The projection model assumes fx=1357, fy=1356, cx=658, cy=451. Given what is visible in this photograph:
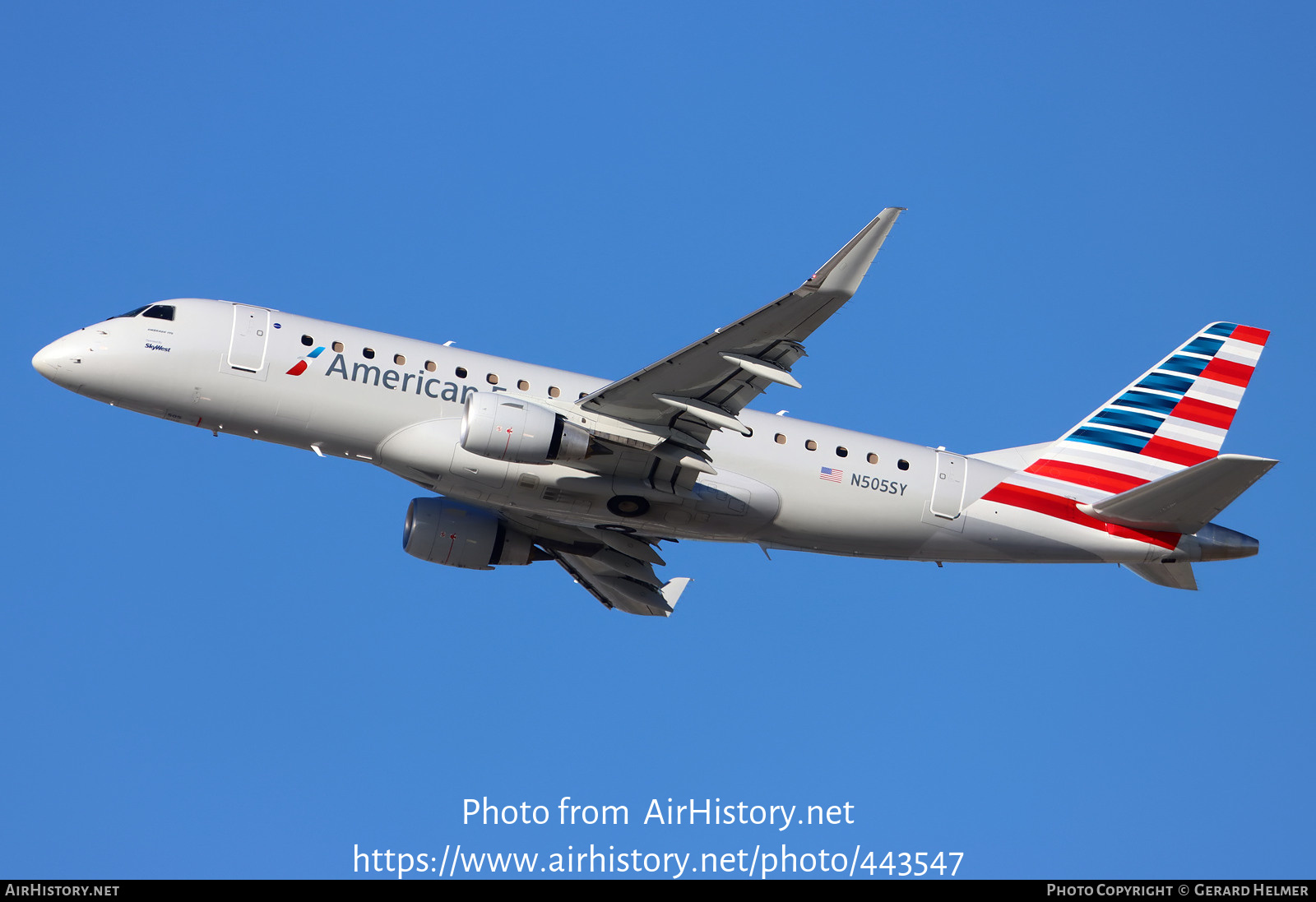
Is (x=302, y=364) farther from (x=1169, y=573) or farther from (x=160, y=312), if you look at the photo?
(x=1169, y=573)

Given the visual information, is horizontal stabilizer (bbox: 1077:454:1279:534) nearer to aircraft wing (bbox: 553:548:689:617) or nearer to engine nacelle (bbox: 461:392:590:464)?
aircraft wing (bbox: 553:548:689:617)

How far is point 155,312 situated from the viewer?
3344 centimetres

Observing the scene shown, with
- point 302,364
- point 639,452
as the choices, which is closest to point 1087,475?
point 639,452

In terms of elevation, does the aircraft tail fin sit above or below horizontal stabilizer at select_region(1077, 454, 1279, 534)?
above

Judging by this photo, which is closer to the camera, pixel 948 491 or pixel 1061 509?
pixel 948 491

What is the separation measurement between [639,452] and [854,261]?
7.74 m

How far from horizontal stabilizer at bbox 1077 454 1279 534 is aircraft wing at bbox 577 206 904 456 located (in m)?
11.1

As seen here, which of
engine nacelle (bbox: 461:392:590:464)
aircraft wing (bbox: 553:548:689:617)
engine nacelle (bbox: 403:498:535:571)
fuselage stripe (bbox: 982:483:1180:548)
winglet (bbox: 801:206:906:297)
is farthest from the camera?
aircraft wing (bbox: 553:548:689:617)

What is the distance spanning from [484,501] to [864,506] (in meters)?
9.76

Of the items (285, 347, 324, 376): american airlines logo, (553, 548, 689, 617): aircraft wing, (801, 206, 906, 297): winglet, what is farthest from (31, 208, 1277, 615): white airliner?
(553, 548, 689, 617): aircraft wing

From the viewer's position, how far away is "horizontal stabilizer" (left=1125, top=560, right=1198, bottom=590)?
36.6 metres

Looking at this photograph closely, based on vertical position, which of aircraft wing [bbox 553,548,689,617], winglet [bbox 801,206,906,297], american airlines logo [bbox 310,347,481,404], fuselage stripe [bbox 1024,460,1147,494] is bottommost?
aircraft wing [bbox 553,548,689,617]
